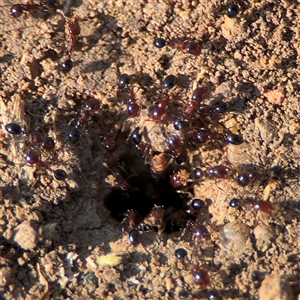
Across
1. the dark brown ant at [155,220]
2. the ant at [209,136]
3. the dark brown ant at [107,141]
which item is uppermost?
the ant at [209,136]

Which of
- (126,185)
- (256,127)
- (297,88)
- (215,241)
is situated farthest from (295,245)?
(126,185)

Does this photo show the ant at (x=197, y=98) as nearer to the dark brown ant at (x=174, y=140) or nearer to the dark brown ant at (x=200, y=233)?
the dark brown ant at (x=174, y=140)

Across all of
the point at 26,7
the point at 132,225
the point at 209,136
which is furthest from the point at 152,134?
the point at 26,7

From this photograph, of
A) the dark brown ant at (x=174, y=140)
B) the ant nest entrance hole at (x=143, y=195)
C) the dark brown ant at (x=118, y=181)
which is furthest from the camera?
the ant nest entrance hole at (x=143, y=195)

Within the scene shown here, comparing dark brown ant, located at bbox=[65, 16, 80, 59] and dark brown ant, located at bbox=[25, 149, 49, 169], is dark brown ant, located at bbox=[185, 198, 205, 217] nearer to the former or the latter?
dark brown ant, located at bbox=[25, 149, 49, 169]

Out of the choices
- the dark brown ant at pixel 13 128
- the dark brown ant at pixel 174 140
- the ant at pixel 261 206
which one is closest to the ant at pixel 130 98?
the dark brown ant at pixel 174 140
